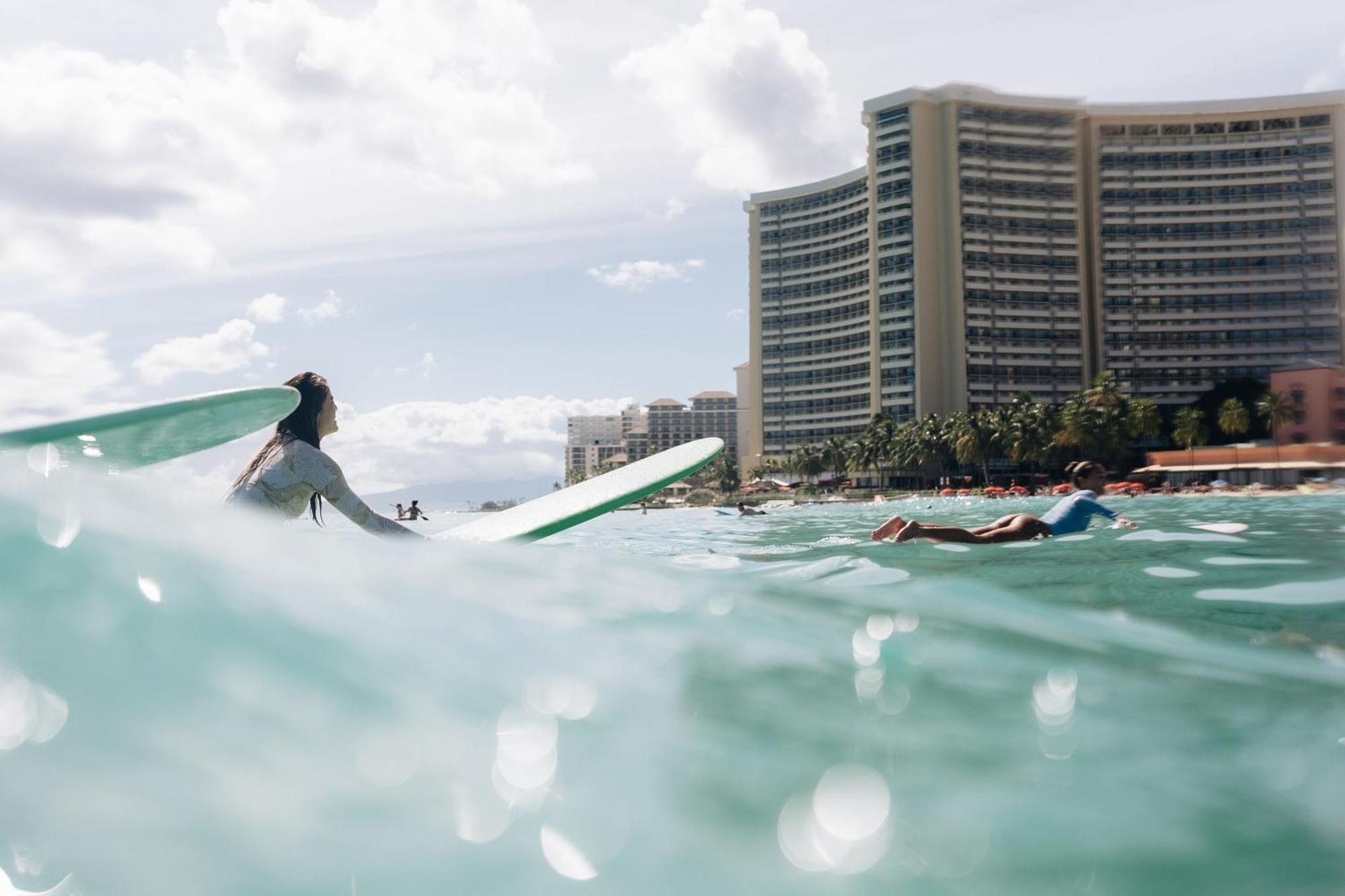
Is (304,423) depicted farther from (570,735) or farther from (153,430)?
(570,735)

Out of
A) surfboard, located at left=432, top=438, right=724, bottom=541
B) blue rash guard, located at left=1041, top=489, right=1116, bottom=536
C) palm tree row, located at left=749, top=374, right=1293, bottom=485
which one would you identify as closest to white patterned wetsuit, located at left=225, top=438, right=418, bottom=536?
surfboard, located at left=432, top=438, right=724, bottom=541

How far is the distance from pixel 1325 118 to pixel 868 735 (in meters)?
108

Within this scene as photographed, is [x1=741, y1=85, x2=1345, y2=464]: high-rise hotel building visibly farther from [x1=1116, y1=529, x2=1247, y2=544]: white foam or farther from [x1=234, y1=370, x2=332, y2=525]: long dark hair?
[x1=234, y1=370, x2=332, y2=525]: long dark hair

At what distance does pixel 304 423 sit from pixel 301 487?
309mm

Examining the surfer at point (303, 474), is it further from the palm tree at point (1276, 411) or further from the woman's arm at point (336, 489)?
the palm tree at point (1276, 411)

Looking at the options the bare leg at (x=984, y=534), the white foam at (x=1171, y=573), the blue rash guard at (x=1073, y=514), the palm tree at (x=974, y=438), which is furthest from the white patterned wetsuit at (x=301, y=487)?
the palm tree at (x=974, y=438)

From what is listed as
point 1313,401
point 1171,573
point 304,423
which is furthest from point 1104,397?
point 304,423

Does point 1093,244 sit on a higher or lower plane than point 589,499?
higher

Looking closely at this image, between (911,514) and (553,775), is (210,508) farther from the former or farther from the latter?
(911,514)

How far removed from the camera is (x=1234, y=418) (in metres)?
69.9

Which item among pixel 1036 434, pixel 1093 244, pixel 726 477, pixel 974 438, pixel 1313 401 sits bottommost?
pixel 726 477

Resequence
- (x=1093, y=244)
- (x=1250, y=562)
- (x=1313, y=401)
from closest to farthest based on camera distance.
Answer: (x=1250, y=562)
(x=1313, y=401)
(x=1093, y=244)

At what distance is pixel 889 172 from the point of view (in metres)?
88.7

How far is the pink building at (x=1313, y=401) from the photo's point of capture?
1219 centimetres
